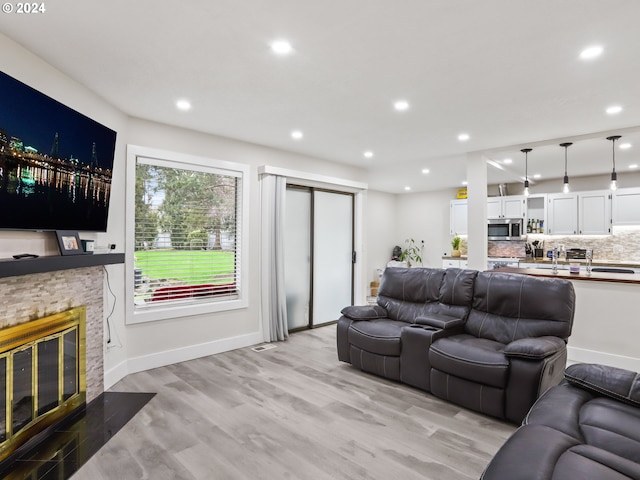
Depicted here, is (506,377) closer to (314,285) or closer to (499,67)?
(499,67)

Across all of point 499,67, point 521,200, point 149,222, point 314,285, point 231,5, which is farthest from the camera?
point 521,200

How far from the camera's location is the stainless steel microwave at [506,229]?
24.3 ft

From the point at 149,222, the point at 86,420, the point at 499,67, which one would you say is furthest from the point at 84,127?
the point at 499,67

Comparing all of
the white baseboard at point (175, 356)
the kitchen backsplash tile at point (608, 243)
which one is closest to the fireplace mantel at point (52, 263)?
the white baseboard at point (175, 356)

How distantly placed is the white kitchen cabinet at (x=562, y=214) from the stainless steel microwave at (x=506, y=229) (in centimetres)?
49

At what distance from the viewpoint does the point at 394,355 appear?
341cm

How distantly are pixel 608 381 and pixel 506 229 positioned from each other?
6169mm

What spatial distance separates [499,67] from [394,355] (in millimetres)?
2588

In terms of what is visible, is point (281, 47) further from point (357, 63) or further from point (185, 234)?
point (185, 234)

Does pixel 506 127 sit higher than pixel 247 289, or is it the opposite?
pixel 506 127

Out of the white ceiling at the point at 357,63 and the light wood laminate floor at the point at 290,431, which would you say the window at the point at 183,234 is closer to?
the white ceiling at the point at 357,63

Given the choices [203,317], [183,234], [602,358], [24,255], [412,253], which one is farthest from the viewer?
[412,253]

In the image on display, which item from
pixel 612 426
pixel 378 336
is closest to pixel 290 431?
pixel 378 336

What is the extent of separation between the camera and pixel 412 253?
373 inches
